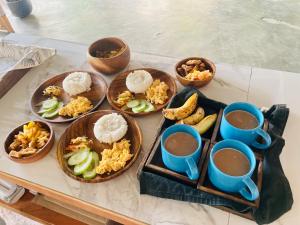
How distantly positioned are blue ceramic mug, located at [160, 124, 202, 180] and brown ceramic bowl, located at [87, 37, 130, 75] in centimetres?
54

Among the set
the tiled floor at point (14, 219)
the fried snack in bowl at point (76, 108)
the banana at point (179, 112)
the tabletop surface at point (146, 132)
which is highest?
the banana at point (179, 112)

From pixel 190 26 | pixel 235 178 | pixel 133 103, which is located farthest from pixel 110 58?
pixel 190 26

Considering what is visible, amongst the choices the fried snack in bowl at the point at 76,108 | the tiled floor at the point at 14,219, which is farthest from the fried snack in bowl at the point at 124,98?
the tiled floor at the point at 14,219

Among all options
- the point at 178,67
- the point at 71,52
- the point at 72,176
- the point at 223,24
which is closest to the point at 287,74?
the point at 178,67

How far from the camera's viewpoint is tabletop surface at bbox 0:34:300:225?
32.8 inches

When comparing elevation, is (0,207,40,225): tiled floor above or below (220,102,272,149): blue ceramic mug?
below

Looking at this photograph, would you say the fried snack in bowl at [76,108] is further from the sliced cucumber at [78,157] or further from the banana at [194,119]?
the banana at [194,119]

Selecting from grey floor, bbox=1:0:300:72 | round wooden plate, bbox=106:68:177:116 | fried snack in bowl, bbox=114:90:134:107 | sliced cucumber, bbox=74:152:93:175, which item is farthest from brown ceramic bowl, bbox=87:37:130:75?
grey floor, bbox=1:0:300:72

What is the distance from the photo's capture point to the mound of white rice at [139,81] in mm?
1208

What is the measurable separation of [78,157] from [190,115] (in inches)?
17.8

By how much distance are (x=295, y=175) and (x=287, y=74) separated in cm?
54

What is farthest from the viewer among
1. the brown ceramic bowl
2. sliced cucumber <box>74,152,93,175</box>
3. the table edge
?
the brown ceramic bowl

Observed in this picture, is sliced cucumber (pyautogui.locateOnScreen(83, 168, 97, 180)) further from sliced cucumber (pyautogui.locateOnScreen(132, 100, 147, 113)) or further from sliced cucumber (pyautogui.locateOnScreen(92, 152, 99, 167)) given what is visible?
sliced cucumber (pyautogui.locateOnScreen(132, 100, 147, 113))

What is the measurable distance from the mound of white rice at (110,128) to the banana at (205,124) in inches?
11.1
